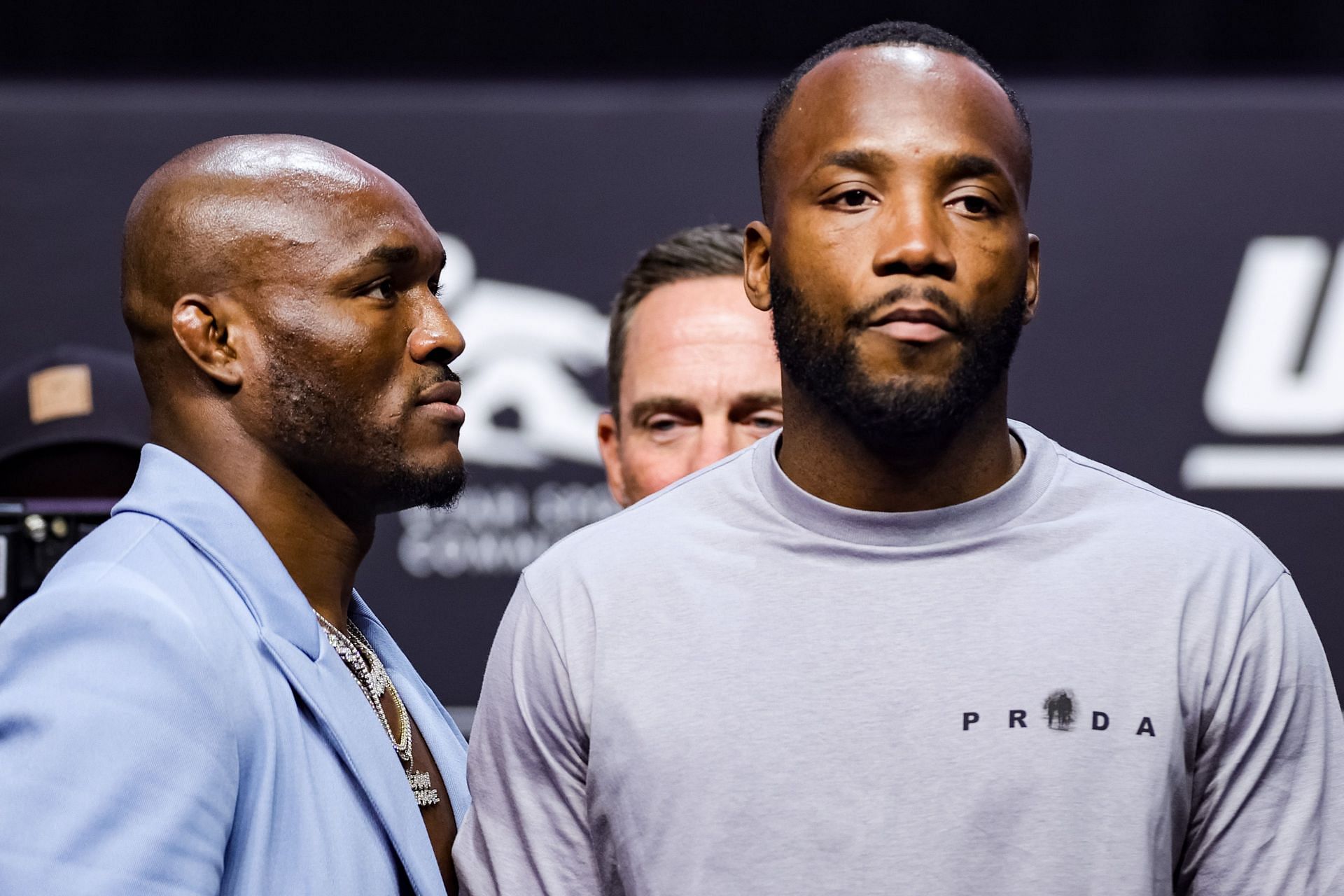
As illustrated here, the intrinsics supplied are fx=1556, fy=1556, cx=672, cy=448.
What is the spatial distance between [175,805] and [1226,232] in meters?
3.11

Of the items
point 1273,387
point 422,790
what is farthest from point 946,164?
point 1273,387

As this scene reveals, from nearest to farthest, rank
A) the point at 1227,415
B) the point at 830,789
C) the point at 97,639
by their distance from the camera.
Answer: the point at 830,789 < the point at 97,639 < the point at 1227,415

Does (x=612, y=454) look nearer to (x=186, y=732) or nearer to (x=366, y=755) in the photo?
(x=366, y=755)

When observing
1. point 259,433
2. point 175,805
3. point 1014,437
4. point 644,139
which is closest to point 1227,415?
point 644,139

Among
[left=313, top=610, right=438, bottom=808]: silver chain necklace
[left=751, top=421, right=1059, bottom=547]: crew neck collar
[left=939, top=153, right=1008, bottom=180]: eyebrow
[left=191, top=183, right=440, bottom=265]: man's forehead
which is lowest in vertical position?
[left=313, top=610, right=438, bottom=808]: silver chain necklace

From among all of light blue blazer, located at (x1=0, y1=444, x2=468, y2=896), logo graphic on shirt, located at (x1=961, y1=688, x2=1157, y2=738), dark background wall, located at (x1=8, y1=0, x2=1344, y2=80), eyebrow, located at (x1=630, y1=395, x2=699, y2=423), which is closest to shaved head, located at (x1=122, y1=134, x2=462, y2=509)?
light blue blazer, located at (x1=0, y1=444, x2=468, y2=896)

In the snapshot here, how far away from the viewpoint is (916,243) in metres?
1.40

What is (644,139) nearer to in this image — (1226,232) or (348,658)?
(1226,232)

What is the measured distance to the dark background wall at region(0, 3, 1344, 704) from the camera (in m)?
3.80

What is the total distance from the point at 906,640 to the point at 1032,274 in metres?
0.39

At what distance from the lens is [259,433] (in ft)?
6.00

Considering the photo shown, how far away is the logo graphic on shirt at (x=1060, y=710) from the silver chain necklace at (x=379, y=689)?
79 centimetres

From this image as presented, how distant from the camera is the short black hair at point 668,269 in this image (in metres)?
2.75

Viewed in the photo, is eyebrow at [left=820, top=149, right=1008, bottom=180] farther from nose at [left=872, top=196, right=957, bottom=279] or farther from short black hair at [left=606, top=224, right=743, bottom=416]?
short black hair at [left=606, top=224, right=743, bottom=416]
